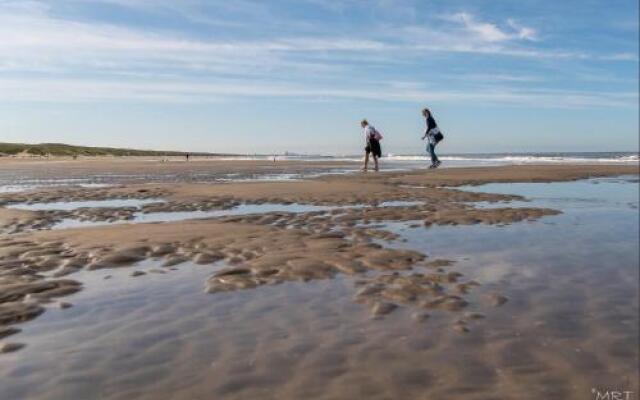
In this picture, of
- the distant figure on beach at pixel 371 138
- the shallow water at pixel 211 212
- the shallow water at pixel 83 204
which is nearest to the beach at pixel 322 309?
the shallow water at pixel 211 212

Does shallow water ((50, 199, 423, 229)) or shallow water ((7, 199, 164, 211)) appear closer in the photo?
shallow water ((50, 199, 423, 229))

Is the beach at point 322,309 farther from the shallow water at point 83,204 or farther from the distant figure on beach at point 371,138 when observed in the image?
the distant figure on beach at point 371,138

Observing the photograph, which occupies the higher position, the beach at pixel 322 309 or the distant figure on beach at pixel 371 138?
the distant figure on beach at pixel 371 138

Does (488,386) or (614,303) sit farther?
(614,303)

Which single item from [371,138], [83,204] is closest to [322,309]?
[83,204]

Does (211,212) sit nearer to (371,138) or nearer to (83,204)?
(83,204)

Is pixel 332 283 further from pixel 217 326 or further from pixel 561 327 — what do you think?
pixel 561 327

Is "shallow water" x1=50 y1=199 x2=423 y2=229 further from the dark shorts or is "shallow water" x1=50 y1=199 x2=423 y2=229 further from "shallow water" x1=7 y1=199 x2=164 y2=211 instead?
the dark shorts

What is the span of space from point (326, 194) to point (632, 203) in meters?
7.28

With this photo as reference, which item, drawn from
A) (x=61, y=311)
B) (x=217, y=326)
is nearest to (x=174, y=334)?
(x=217, y=326)

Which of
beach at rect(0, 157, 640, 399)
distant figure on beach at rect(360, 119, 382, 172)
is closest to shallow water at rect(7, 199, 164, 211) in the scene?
beach at rect(0, 157, 640, 399)

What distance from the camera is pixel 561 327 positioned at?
4168 mm

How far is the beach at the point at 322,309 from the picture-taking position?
10.7ft

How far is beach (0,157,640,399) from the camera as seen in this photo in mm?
3275
